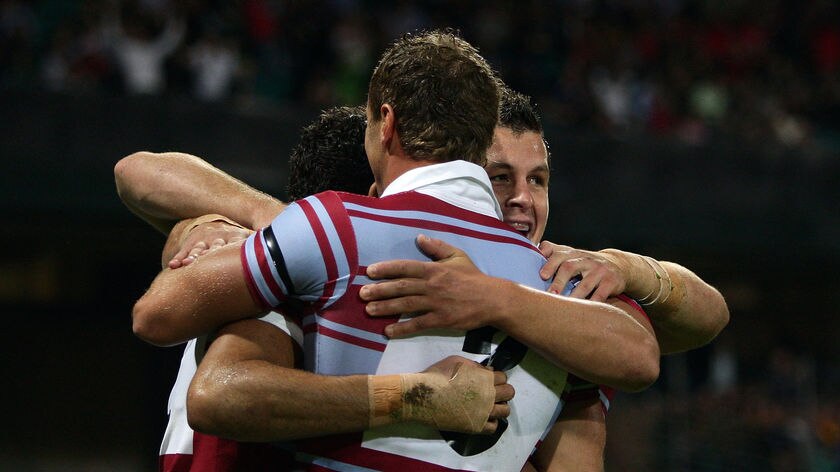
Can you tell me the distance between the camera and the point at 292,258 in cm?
220

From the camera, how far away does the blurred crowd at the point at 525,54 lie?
891 cm

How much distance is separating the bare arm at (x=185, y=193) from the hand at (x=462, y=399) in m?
0.67

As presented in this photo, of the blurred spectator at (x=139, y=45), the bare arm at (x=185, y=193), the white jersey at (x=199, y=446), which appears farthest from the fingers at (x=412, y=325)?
the blurred spectator at (x=139, y=45)

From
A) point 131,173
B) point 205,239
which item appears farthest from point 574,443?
point 131,173

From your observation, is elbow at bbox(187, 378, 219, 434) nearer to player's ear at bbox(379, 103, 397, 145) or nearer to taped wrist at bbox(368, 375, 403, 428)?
taped wrist at bbox(368, 375, 403, 428)

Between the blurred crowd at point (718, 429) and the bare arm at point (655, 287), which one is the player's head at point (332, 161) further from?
the blurred crowd at point (718, 429)

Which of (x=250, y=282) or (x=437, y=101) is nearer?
(x=250, y=282)

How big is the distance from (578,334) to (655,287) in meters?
A: 0.54

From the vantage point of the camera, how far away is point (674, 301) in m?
2.89

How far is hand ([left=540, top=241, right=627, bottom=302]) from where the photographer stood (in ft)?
8.26

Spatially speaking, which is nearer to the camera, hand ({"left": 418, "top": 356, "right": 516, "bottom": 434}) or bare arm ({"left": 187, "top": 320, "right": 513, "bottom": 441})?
bare arm ({"left": 187, "top": 320, "right": 513, "bottom": 441})

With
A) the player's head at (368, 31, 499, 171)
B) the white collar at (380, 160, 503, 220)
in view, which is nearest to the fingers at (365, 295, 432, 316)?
the white collar at (380, 160, 503, 220)

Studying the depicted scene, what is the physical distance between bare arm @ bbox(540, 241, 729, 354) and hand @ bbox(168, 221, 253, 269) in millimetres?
709

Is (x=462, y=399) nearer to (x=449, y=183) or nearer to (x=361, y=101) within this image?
(x=449, y=183)
